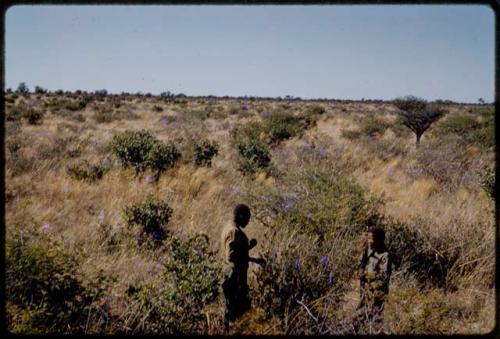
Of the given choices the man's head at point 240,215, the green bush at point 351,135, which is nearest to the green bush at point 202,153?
the man's head at point 240,215

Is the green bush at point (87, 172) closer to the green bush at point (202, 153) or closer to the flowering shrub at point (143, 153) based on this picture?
the flowering shrub at point (143, 153)

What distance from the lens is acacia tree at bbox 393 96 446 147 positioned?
15445mm

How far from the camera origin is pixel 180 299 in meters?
3.26

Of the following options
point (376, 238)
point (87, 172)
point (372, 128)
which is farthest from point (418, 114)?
point (376, 238)

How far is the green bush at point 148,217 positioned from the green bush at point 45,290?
208cm

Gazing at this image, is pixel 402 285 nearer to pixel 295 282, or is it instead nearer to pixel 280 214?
pixel 295 282

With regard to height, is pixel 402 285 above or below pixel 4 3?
below

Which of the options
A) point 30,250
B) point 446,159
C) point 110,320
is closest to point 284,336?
point 110,320

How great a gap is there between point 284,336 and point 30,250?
7.27 ft

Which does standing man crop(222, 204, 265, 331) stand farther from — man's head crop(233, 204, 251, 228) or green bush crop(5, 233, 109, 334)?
green bush crop(5, 233, 109, 334)

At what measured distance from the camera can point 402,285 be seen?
4047mm

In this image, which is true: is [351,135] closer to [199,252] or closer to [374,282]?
[374,282]

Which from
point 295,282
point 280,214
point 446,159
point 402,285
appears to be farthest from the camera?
point 446,159

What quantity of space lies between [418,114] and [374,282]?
46.1 ft
